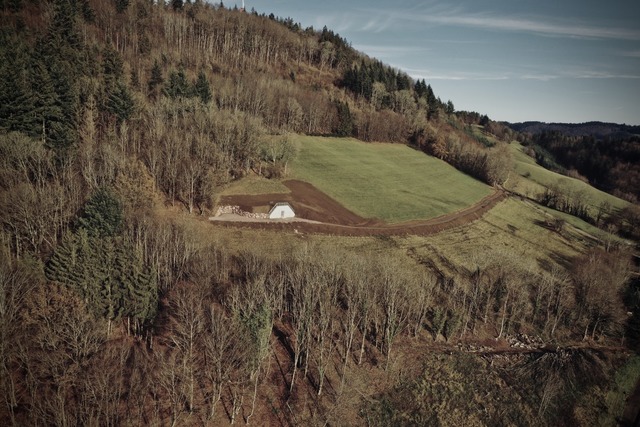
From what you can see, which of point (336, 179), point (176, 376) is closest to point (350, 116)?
point (336, 179)

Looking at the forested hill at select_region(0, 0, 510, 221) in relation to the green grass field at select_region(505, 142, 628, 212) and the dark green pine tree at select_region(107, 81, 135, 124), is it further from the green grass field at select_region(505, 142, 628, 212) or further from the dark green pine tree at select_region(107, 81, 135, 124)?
the green grass field at select_region(505, 142, 628, 212)

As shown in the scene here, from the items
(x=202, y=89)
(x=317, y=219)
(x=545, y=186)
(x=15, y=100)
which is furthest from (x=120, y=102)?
(x=545, y=186)

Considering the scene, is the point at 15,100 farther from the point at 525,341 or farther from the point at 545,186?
the point at 545,186

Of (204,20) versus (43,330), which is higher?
(204,20)

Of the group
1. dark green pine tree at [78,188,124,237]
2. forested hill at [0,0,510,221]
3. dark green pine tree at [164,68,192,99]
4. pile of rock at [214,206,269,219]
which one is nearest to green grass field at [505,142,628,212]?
forested hill at [0,0,510,221]

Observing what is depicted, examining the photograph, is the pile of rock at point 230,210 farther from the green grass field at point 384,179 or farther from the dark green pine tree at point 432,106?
the dark green pine tree at point 432,106

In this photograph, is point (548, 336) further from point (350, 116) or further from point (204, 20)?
point (204, 20)
